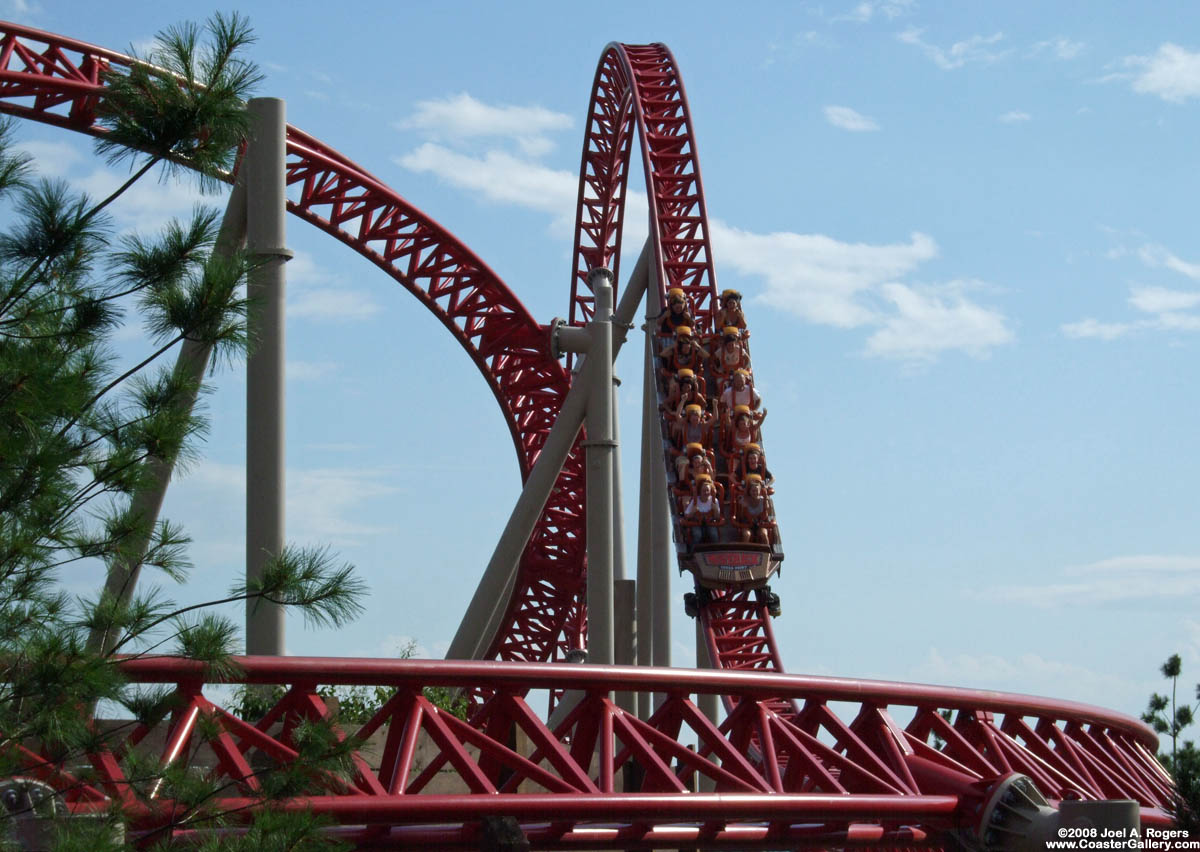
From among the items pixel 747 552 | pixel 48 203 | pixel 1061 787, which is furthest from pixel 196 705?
pixel 747 552

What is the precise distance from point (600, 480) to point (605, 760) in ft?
14.8

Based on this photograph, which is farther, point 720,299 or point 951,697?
point 720,299

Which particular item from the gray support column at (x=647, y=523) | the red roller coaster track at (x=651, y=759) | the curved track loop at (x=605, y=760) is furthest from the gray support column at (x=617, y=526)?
the curved track loop at (x=605, y=760)

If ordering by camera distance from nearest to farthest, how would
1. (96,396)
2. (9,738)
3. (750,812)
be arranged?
(9,738) < (96,396) < (750,812)

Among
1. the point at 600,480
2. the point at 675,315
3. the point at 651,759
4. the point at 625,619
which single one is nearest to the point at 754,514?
the point at 675,315

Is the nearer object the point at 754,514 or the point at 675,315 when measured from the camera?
the point at 754,514

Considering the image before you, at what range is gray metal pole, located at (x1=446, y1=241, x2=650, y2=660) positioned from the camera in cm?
1209

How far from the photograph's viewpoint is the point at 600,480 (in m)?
11.6

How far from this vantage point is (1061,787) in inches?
368

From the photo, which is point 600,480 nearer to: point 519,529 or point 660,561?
point 519,529

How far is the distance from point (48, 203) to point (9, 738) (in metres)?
1.61

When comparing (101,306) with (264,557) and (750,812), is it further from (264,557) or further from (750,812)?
(750,812)

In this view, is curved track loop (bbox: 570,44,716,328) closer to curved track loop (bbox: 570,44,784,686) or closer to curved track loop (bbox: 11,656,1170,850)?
curved track loop (bbox: 570,44,784,686)

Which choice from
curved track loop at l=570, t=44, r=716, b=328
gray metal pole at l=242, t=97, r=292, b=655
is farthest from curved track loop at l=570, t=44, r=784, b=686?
gray metal pole at l=242, t=97, r=292, b=655
